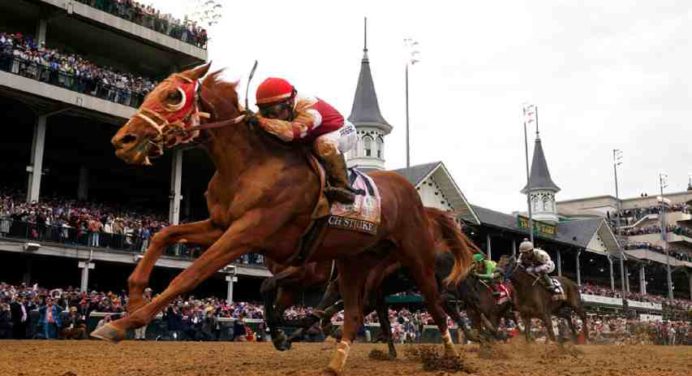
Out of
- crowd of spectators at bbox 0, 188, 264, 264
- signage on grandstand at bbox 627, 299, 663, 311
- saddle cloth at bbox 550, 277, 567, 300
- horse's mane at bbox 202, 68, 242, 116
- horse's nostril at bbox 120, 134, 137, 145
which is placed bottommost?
signage on grandstand at bbox 627, 299, 663, 311

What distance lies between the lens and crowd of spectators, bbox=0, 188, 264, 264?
80.0 ft

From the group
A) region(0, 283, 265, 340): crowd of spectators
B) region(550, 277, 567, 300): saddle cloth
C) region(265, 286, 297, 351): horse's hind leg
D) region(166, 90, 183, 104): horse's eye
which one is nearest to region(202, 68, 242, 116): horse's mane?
region(166, 90, 183, 104): horse's eye

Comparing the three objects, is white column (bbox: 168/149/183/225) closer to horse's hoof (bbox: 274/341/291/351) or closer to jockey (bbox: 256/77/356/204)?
horse's hoof (bbox: 274/341/291/351)

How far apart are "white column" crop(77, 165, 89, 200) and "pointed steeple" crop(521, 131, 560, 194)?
58403 mm

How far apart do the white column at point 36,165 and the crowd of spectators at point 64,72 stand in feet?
6.89

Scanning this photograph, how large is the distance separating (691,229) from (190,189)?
76678 millimetres

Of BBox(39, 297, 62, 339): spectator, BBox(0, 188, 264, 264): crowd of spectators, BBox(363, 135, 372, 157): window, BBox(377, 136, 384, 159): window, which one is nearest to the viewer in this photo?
BBox(39, 297, 62, 339): spectator

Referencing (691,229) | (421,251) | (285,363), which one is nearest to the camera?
(421,251)

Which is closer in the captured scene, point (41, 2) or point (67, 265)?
point (41, 2)

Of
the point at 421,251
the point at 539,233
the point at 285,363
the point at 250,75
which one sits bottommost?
the point at 285,363

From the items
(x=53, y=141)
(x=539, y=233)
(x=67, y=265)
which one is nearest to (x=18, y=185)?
(x=53, y=141)

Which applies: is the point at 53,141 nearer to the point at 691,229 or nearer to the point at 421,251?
the point at 421,251

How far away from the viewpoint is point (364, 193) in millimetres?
6973

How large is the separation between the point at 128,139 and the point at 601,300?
54985mm
